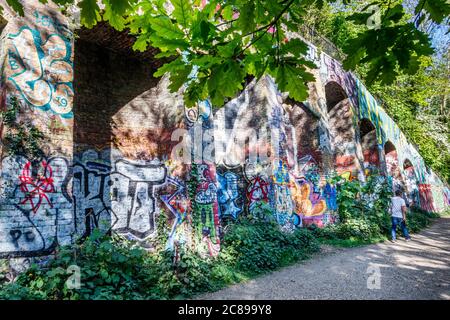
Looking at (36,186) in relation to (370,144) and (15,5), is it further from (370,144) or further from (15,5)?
(370,144)

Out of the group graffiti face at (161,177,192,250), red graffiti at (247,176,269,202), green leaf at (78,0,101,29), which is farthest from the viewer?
red graffiti at (247,176,269,202)

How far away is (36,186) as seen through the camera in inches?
183

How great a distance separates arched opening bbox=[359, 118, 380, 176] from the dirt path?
8.06m

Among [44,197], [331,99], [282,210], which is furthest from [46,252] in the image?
[331,99]

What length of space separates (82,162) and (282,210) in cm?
535

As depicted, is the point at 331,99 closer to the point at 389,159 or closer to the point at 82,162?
the point at 389,159

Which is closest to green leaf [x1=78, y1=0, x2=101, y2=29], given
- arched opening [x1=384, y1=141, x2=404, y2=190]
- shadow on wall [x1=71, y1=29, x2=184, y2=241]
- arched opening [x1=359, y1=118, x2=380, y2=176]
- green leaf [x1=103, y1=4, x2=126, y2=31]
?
green leaf [x1=103, y1=4, x2=126, y2=31]

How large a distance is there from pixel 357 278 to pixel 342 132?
9.10m

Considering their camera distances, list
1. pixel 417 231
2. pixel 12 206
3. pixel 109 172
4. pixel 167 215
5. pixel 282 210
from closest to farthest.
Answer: pixel 12 206
pixel 167 215
pixel 109 172
pixel 282 210
pixel 417 231

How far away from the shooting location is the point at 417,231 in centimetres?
1264

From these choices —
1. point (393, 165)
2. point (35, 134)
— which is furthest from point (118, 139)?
point (393, 165)

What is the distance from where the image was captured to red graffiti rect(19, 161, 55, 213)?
4.53 meters

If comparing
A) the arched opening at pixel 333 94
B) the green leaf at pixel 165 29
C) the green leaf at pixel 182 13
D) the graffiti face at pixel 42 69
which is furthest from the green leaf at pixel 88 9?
the arched opening at pixel 333 94

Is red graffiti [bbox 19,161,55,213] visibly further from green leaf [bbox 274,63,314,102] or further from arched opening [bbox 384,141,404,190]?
arched opening [bbox 384,141,404,190]
